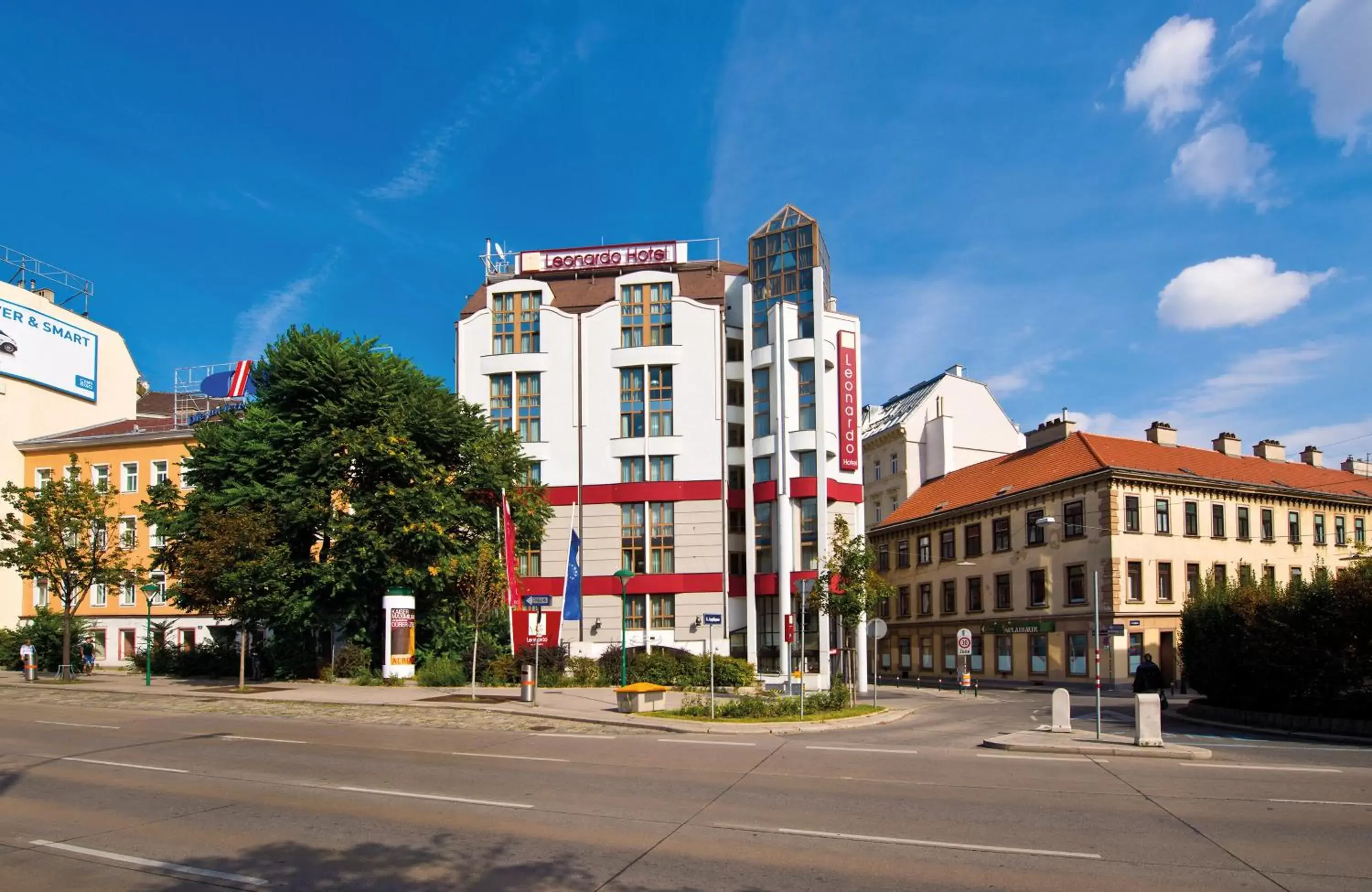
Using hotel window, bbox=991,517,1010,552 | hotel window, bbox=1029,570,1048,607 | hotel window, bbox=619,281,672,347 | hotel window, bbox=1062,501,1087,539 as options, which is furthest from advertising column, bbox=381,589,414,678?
hotel window, bbox=991,517,1010,552

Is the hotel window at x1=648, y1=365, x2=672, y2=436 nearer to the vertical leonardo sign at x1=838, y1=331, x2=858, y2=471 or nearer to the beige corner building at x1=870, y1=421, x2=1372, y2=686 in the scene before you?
the vertical leonardo sign at x1=838, y1=331, x2=858, y2=471

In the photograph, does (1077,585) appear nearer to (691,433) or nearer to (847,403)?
(847,403)

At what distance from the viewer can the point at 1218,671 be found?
88.0ft

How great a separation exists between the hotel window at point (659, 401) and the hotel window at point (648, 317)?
1.33 metres

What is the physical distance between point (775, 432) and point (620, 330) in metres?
8.86

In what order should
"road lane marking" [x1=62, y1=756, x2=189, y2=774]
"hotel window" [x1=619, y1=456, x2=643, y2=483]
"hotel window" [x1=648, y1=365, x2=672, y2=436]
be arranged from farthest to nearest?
"hotel window" [x1=648, y1=365, x2=672, y2=436]
"hotel window" [x1=619, y1=456, x2=643, y2=483]
"road lane marking" [x1=62, y1=756, x2=189, y2=774]

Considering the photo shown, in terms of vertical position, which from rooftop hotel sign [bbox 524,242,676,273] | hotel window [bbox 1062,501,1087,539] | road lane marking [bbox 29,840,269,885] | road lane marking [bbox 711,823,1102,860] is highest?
rooftop hotel sign [bbox 524,242,676,273]

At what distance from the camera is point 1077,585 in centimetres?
4503

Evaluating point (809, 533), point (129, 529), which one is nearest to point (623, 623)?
point (809, 533)

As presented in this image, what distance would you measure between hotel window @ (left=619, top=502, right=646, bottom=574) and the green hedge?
23.4 m

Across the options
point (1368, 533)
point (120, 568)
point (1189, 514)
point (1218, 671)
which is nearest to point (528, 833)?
point (1218, 671)

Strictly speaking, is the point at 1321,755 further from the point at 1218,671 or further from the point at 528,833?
the point at 528,833

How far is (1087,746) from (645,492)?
28.9 metres

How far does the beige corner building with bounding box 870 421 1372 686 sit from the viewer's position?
44.0 meters
